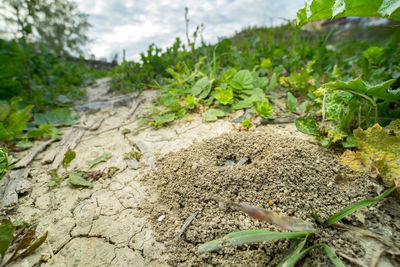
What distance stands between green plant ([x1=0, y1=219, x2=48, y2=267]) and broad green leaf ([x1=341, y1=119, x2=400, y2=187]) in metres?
1.81

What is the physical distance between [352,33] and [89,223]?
10124 mm

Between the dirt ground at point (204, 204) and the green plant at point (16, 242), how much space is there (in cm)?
4

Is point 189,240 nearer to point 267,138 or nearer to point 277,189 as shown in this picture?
point 277,189

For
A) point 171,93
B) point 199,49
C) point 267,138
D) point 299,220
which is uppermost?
point 199,49

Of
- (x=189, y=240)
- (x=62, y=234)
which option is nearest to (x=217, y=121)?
(x=189, y=240)

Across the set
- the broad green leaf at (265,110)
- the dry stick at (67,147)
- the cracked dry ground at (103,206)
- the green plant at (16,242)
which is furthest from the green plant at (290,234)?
the dry stick at (67,147)

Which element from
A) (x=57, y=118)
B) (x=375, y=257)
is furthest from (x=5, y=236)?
(x=57, y=118)

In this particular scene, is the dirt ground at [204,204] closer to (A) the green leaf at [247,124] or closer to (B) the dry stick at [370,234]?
(B) the dry stick at [370,234]

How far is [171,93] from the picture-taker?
294 cm

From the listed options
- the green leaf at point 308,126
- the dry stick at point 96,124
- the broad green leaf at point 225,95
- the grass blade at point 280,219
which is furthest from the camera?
the dry stick at point 96,124

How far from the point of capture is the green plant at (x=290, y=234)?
0.87 meters

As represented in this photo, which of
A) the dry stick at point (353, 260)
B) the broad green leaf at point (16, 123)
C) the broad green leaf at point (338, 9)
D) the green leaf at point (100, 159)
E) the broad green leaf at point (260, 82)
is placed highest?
the broad green leaf at point (338, 9)

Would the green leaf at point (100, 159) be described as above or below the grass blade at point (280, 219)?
above

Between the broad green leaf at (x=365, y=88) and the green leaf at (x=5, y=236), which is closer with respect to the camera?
the green leaf at (x=5, y=236)
